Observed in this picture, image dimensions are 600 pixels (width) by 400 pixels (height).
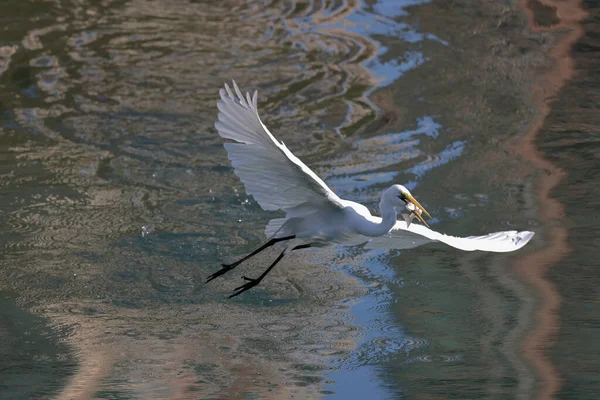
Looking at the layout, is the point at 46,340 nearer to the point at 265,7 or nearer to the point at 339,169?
the point at 339,169

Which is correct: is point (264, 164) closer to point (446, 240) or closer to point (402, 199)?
point (402, 199)

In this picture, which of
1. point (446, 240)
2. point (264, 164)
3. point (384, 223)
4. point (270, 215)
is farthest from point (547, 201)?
point (264, 164)

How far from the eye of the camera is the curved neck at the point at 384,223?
576cm

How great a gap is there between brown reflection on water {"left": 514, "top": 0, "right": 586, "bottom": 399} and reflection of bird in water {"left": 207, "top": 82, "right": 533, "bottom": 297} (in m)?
0.63

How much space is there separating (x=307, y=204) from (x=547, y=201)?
118 inches

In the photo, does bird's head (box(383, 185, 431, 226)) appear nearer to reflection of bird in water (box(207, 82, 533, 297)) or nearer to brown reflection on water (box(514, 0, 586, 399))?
reflection of bird in water (box(207, 82, 533, 297))

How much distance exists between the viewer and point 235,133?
17.9 feet

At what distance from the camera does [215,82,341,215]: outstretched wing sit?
5.29 metres

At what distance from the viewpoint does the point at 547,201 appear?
27.5 ft

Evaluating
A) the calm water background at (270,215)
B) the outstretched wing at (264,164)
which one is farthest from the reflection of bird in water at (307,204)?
the calm water background at (270,215)

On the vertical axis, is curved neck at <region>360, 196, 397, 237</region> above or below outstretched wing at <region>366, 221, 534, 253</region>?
above

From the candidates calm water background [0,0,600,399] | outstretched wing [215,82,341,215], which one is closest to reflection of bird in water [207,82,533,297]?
outstretched wing [215,82,341,215]

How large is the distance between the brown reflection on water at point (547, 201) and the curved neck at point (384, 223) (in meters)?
1.09

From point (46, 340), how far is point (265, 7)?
27.7 ft
